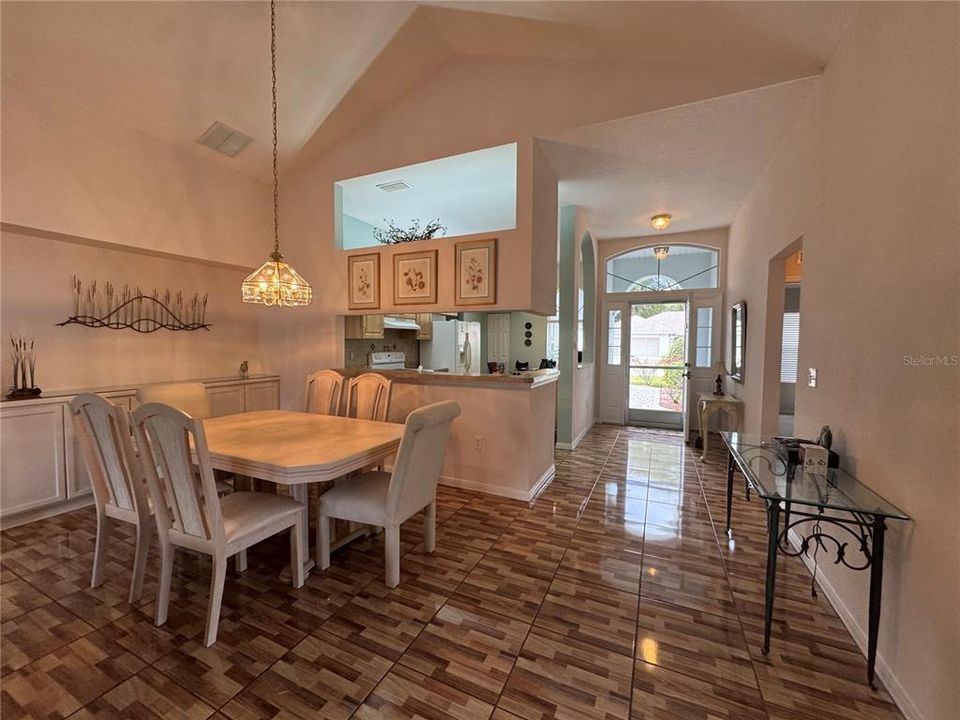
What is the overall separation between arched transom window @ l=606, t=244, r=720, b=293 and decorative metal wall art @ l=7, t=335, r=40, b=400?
6.43 m

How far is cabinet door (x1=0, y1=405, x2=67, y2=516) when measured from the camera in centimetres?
269

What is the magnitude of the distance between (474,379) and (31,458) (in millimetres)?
A: 3270

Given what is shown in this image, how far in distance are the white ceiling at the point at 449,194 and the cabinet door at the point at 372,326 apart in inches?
56.0

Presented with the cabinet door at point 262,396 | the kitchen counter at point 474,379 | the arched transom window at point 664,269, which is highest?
the arched transom window at point 664,269

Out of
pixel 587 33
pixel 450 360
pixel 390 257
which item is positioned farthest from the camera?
pixel 450 360

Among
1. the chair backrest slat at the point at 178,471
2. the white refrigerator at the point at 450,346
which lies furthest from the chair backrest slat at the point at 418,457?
the white refrigerator at the point at 450,346

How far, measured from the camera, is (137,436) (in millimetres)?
1740

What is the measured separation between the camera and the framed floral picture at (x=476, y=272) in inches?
129

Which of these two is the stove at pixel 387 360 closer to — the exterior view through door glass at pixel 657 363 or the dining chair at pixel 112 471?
the dining chair at pixel 112 471

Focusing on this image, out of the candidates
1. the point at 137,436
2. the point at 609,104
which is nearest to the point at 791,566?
the point at 609,104

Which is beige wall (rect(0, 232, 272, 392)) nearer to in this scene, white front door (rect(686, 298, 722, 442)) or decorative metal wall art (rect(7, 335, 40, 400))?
decorative metal wall art (rect(7, 335, 40, 400))

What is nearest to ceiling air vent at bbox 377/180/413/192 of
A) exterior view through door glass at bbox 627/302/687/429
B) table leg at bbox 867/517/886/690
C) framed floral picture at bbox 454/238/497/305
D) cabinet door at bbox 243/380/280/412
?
framed floral picture at bbox 454/238/497/305

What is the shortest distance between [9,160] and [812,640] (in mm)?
5400

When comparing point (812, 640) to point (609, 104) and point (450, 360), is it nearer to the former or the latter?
point (609, 104)
